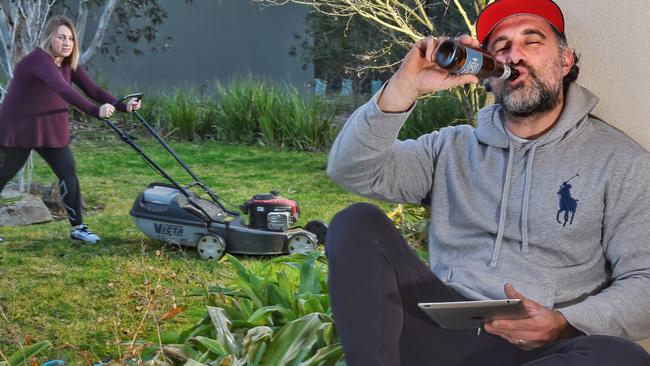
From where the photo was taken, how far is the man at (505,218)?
1.79m

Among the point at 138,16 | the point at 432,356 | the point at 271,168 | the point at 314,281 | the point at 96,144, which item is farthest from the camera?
the point at 138,16

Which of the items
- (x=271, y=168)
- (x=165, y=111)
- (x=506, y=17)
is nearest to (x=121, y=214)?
(x=271, y=168)

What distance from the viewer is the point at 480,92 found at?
6.18 m

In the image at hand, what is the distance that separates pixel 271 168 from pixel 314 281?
14.3 feet

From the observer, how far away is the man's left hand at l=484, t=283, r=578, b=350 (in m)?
1.75

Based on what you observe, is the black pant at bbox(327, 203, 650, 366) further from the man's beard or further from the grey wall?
the grey wall

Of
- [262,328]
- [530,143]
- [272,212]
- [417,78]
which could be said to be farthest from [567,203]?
[272,212]

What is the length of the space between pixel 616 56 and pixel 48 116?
11.1 ft

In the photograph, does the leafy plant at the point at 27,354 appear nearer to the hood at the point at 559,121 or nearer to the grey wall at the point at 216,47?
the hood at the point at 559,121

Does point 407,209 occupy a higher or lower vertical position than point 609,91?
lower

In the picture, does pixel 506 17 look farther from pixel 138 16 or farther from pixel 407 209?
pixel 138 16

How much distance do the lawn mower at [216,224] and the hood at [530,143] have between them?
8.14ft

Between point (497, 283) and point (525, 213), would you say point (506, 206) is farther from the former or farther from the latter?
point (497, 283)

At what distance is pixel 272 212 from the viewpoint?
14.7 ft
